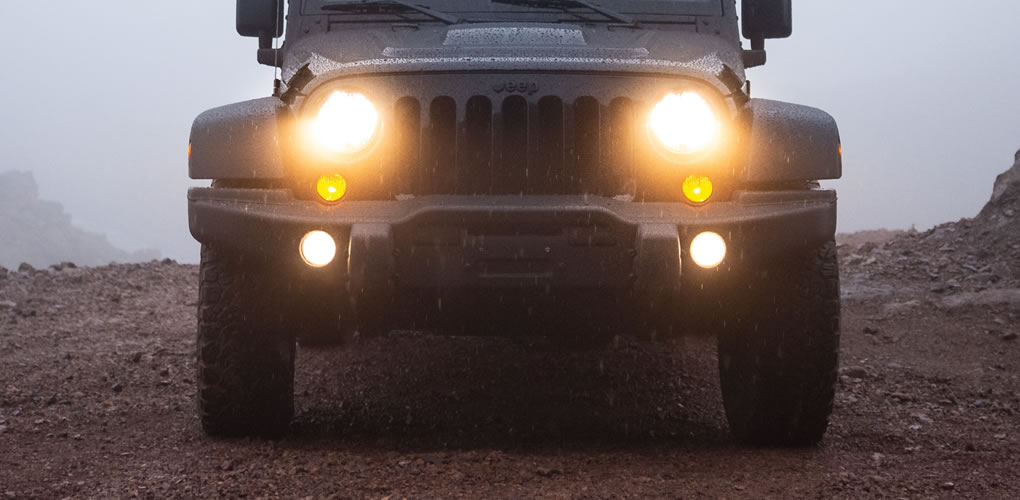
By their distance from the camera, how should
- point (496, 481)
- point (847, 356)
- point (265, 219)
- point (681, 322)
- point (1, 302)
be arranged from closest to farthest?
point (496, 481) → point (265, 219) → point (681, 322) → point (847, 356) → point (1, 302)

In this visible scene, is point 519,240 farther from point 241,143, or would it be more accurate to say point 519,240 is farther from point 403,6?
point 403,6

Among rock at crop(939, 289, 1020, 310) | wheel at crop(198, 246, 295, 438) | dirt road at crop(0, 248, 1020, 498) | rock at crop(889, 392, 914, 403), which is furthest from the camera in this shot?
rock at crop(939, 289, 1020, 310)

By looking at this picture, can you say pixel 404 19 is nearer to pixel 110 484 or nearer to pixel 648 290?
pixel 648 290

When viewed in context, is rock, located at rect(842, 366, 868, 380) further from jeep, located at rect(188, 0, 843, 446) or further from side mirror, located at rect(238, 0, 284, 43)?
side mirror, located at rect(238, 0, 284, 43)

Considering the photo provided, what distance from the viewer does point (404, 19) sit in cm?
448

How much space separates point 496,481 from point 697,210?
101cm

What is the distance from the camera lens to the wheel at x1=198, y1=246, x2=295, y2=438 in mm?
3869

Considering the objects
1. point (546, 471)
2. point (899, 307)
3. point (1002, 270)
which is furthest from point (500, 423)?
point (1002, 270)

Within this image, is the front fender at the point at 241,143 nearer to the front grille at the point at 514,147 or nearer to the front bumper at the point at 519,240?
the front bumper at the point at 519,240

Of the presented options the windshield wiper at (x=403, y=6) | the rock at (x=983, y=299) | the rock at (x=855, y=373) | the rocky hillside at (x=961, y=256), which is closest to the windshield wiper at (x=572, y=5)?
the windshield wiper at (x=403, y=6)

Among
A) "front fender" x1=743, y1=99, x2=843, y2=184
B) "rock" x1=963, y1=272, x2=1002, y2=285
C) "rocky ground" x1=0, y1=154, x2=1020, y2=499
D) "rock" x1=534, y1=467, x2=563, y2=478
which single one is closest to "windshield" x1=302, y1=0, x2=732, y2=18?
"front fender" x1=743, y1=99, x2=843, y2=184

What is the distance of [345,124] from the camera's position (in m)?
3.58

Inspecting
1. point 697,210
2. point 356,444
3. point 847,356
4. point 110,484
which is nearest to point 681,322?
point 697,210

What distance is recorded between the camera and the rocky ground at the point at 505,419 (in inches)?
133
